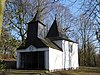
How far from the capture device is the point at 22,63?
106 ft

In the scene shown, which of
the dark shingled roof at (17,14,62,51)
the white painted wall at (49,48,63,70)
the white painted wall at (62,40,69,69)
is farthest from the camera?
the white painted wall at (62,40,69,69)

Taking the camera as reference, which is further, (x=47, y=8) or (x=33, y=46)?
(x=47, y=8)

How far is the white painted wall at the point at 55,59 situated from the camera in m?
29.7

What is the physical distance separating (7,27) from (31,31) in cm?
2064

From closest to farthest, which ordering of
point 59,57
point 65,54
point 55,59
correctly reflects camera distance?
point 55,59, point 59,57, point 65,54

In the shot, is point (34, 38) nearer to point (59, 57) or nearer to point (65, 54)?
point (59, 57)

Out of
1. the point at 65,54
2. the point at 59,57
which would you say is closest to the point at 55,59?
the point at 59,57

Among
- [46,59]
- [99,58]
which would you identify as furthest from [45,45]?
[99,58]

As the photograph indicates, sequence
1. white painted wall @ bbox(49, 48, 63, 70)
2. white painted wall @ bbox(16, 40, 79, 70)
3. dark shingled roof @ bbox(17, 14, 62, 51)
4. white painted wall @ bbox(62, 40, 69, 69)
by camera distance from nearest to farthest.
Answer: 1. white painted wall @ bbox(16, 40, 79, 70)
2. white painted wall @ bbox(49, 48, 63, 70)
3. dark shingled roof @ bbox(17, 14, 62, 51)
4. white painted wall @ bbox(62, 40, 69, 69)

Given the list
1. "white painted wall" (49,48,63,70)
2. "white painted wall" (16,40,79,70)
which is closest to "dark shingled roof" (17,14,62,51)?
"white painted wall" (16,40,79,70)

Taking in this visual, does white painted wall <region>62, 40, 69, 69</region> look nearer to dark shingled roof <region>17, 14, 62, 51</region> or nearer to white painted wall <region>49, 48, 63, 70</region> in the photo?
white painted wall <region>49, 48, 63, 70</region>

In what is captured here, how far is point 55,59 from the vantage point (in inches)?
1238

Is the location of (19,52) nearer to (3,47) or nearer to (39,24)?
(39,24)

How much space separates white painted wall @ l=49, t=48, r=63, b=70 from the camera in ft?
97.3
